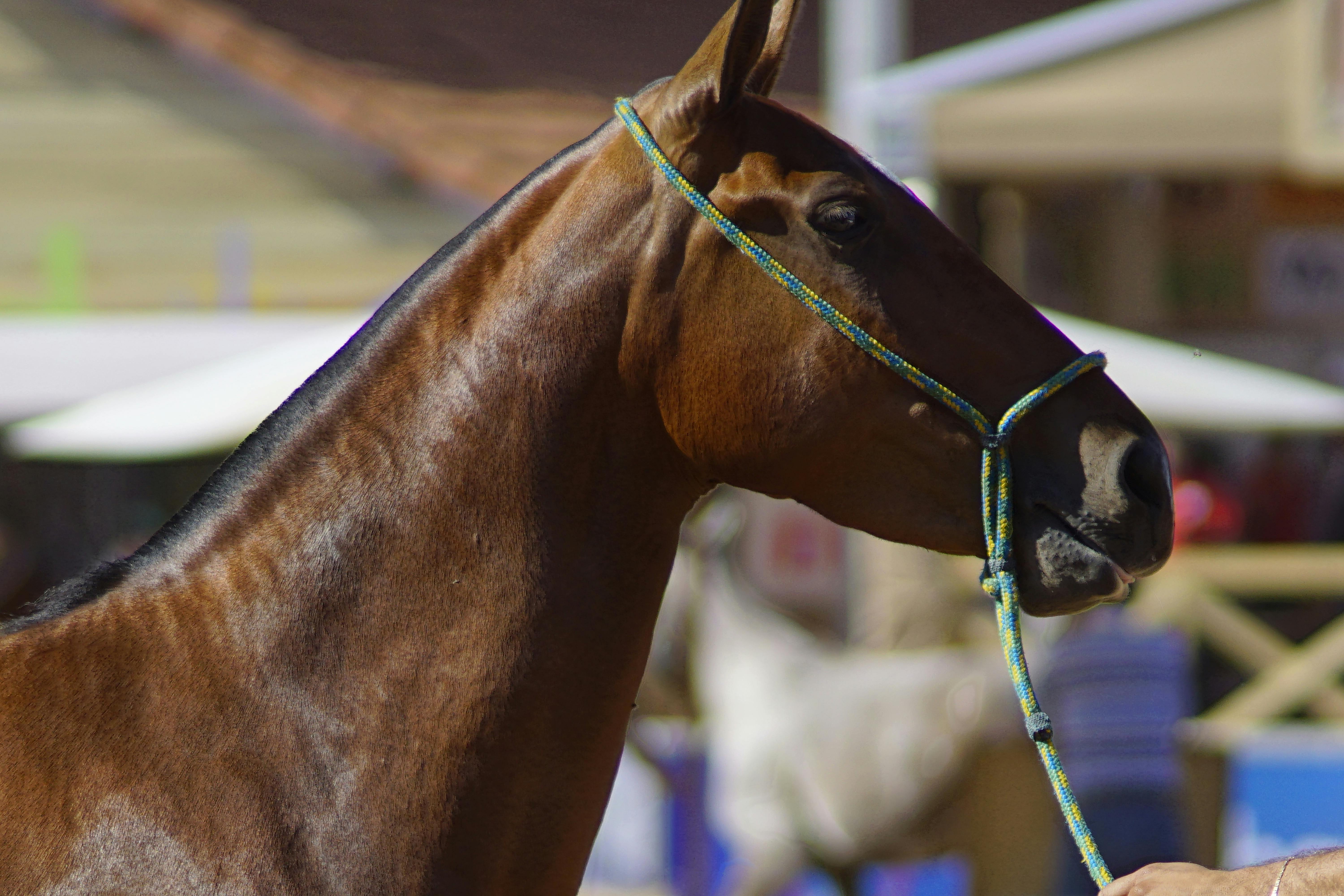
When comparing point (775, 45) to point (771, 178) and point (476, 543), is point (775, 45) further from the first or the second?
point (476, 543)

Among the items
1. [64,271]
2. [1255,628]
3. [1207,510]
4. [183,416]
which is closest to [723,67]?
[183,416]

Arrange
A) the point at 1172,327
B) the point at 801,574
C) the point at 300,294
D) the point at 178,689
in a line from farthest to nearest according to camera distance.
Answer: the point at 1172,327, the point at 300,294, the point at 801,574, the point at 178,689

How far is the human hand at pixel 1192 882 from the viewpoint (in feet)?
5.12

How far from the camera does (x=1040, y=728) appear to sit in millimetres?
1792

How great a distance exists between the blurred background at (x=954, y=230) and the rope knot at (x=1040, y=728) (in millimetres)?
2953

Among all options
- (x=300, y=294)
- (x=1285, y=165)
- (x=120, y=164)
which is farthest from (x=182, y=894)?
(x=120, y=164)

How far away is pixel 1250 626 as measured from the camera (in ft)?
20.1

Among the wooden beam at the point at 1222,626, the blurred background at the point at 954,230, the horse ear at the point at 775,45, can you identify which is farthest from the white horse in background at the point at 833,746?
the horse ear at the point at 775,45

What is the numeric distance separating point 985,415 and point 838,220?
0.32 m

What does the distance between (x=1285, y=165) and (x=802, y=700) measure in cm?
299

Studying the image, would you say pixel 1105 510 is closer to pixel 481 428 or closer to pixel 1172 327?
pixel 481 428

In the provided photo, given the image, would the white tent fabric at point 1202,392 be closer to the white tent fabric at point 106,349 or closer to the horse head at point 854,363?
the white tent fabric at point 106,349

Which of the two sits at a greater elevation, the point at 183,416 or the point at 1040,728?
the point at 183,416

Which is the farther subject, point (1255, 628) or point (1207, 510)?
point (1207, 510)
